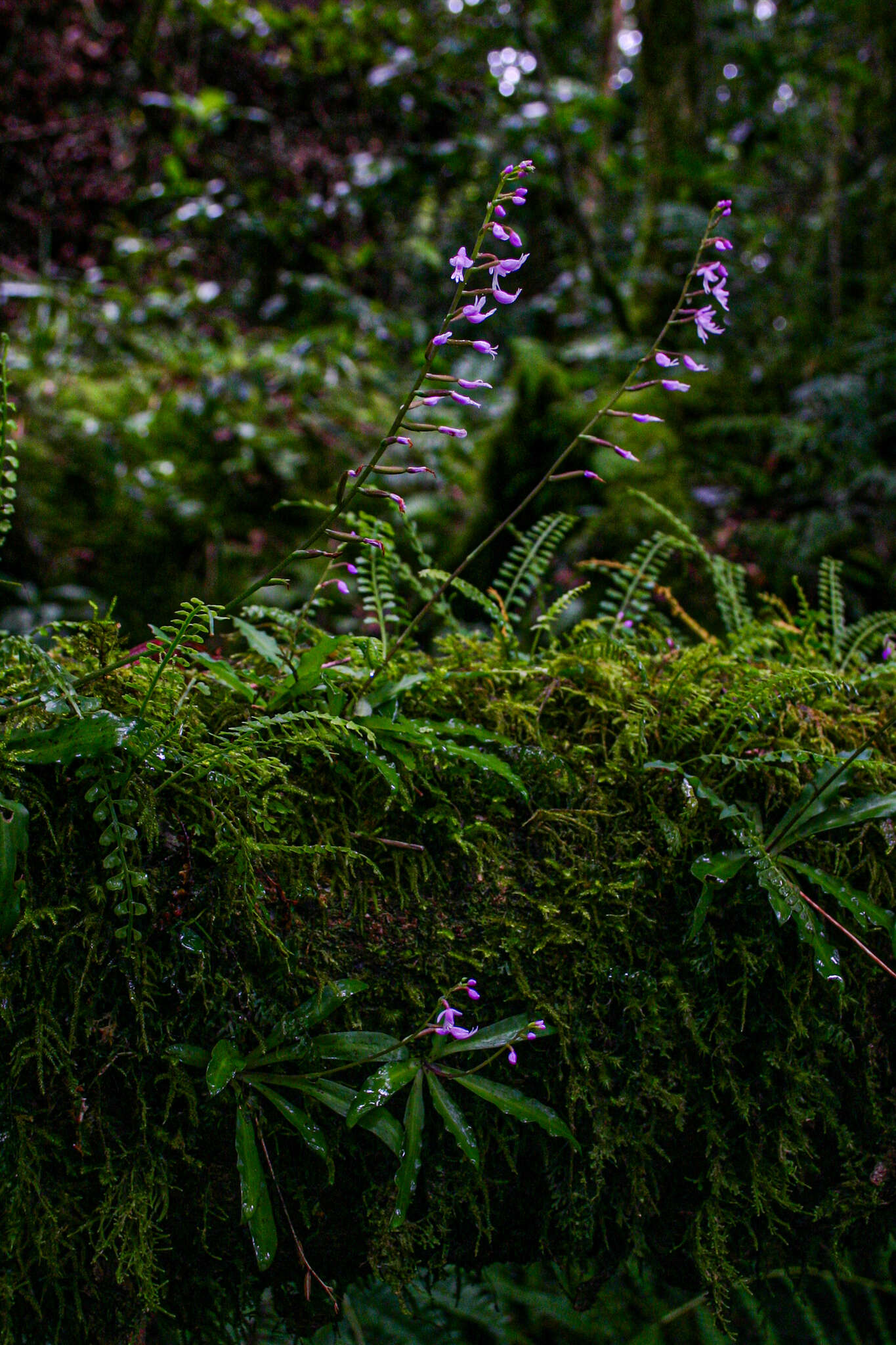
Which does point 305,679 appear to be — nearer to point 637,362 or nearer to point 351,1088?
point 351,1088

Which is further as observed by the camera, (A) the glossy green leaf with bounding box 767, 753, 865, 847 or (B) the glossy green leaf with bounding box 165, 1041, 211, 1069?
(A) the glossy green leaf with bounding box 767, 753, 865, 847

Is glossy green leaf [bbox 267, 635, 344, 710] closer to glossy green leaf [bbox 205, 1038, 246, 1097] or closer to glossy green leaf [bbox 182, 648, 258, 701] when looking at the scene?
glossy green leaf [bbox 182, 648, 258, 701]

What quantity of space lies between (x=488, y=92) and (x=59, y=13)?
471cm

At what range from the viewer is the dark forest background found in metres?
4.63

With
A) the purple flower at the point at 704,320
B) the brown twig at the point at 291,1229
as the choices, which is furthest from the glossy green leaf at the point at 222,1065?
the purple flower at the point at 704,320

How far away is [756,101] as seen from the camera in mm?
7270

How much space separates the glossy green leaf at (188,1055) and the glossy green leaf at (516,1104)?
0.35m

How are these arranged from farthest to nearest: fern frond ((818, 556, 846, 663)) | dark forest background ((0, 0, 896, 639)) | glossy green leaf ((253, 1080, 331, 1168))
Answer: dark forest background ((0, 0, 896, 639)) → fern frond ((818, 556, 846, 663)) → glossy green leaf ((253, 1080, 331, 1168))

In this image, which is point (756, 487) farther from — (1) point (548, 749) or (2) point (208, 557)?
(1) point (548, 749)

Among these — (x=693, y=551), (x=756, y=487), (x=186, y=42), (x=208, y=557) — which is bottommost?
(x=208, y=557)

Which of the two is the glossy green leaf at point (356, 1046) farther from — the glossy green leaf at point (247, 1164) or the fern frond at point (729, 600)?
the fern frond at point (729, 600)

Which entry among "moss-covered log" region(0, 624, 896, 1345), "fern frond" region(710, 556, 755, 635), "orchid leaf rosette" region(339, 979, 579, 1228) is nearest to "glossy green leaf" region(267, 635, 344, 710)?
"moss-covered log" region(0, 624, 896, 1345)

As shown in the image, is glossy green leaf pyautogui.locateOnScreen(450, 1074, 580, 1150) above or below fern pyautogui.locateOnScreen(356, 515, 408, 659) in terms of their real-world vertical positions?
below

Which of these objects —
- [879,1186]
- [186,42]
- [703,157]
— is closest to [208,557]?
[879,1186]
